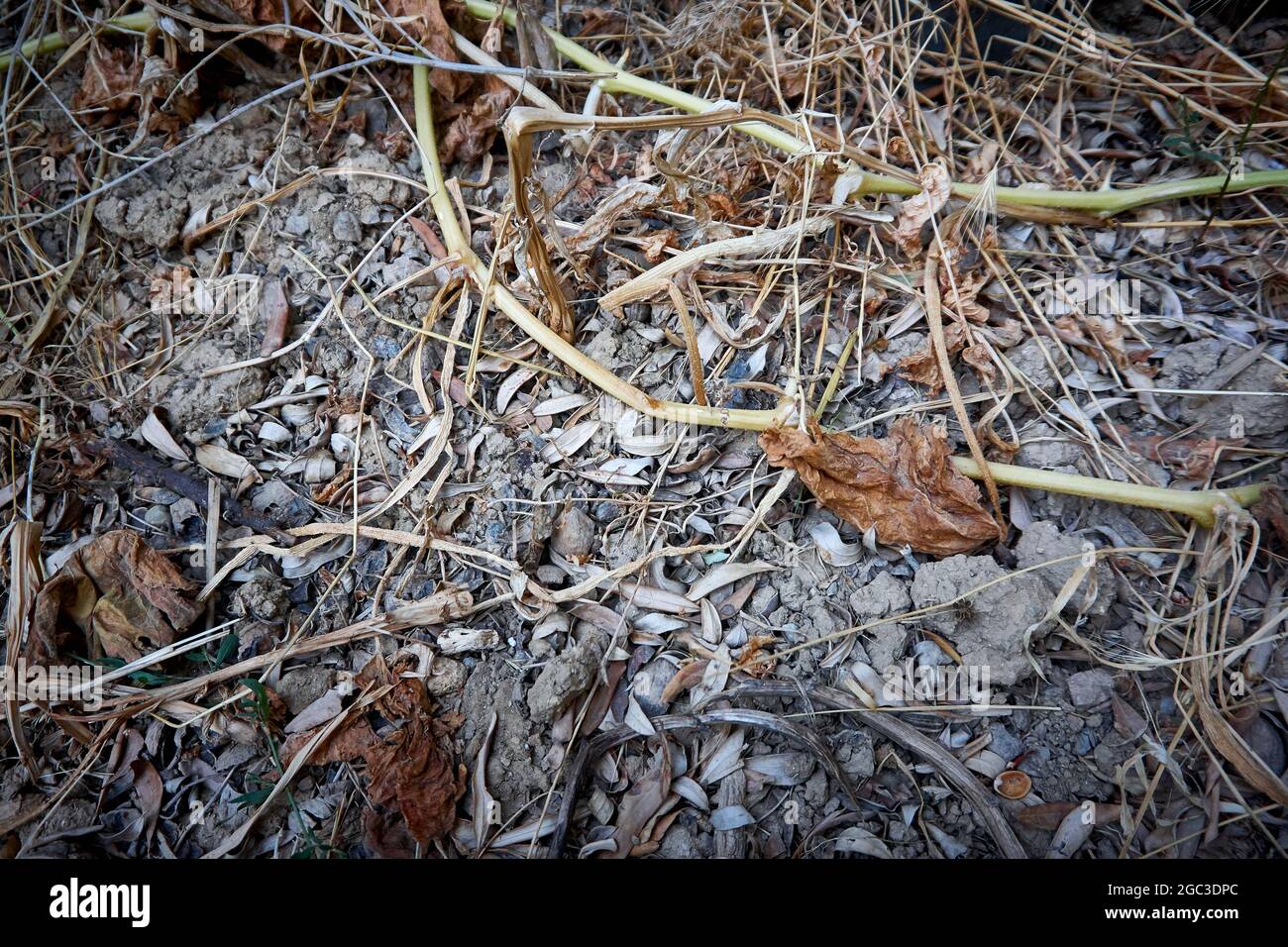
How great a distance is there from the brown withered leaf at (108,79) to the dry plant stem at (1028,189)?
4.16 feet

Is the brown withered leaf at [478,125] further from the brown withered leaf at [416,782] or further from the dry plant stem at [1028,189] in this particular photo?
the brown withered leaf at [416,782]

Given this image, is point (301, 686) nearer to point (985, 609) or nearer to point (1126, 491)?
point (985, 609)

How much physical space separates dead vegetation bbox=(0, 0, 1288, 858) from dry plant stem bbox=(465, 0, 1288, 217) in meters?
0.01

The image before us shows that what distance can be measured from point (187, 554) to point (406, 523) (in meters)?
0.51

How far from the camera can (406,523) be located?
158cm

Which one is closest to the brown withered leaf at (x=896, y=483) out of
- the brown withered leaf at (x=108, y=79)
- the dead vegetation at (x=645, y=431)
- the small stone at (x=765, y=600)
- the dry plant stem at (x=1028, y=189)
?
the dead vegetation at (x=645, y=431)

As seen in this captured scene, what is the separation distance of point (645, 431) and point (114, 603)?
1225 millimetres

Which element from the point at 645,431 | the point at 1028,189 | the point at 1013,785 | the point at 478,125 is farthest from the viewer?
the point at 478,125

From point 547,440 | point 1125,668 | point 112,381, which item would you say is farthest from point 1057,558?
point 112,381

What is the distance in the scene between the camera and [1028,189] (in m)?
1.69

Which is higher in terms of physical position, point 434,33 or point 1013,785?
point 434,33

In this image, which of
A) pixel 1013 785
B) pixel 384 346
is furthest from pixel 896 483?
pixel 384 346

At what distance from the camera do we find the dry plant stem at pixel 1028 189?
160 centimetres

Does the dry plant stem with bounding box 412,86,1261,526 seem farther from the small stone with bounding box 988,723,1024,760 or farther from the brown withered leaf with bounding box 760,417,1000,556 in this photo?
the small stone with bounding box 988,723,1024,760
